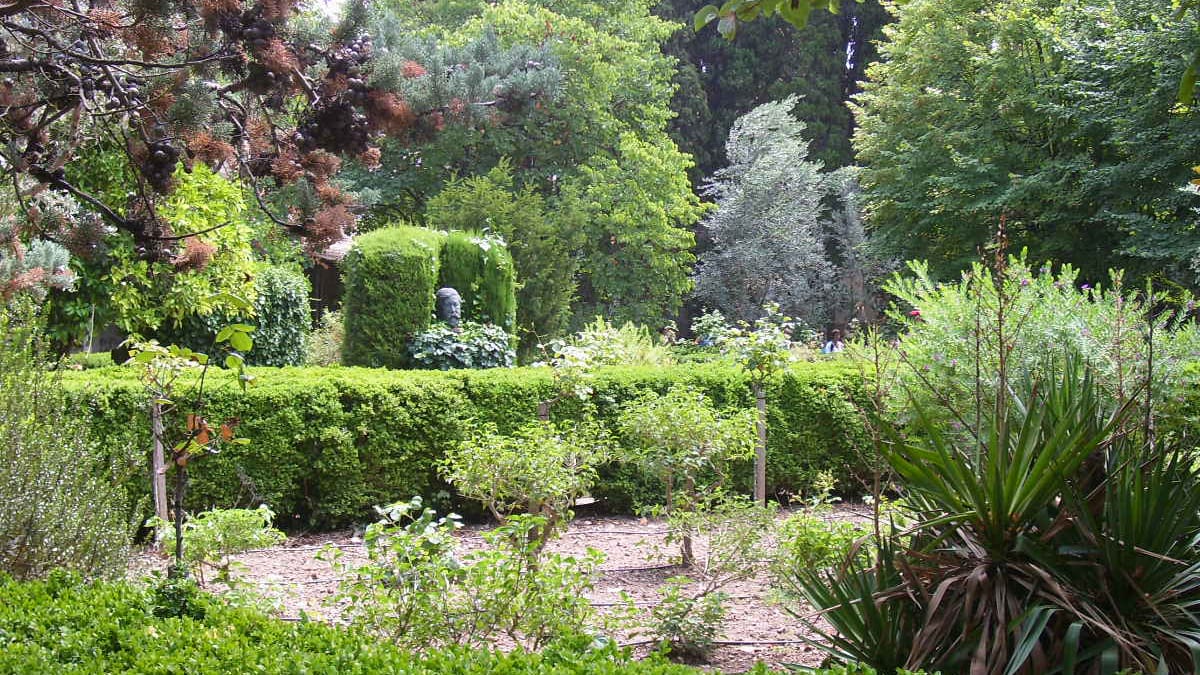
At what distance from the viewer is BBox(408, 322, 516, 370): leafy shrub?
10.5 metres

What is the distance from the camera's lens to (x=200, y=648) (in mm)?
2420

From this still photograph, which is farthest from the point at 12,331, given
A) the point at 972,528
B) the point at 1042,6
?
the point at 1042,6

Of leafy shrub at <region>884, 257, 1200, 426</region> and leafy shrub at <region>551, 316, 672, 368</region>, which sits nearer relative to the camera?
leafy shrub at <region>884, 257, 1200, 426</region>

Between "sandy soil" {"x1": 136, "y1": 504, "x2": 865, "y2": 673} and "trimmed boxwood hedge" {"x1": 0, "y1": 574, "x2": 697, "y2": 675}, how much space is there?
3.42 feet

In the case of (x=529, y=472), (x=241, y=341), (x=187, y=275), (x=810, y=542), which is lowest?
(x=810, y=542)

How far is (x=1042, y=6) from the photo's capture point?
16.1 m

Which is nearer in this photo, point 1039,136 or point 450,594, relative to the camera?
point 450,594

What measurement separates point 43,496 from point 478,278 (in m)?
8.73

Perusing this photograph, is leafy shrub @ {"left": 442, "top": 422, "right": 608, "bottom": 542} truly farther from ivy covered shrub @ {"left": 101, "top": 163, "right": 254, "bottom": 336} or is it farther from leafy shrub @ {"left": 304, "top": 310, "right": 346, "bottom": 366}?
leafy shrub @ {"left": 304, "top": 310, "right": 346, "bottom": 366}

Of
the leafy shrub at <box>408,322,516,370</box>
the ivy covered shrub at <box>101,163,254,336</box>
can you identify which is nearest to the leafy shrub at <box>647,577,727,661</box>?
the ivy covered shrub at <box>101,163,254,336</box>

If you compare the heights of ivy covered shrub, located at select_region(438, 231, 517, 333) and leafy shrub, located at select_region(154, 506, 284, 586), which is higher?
ivy covered shrub, located at select_region(438, 231, 517, 333)

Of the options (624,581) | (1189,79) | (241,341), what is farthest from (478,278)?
(1189,79)

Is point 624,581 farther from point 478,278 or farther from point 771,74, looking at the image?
point 771,74

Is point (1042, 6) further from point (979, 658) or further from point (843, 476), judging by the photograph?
point (979, 658)
